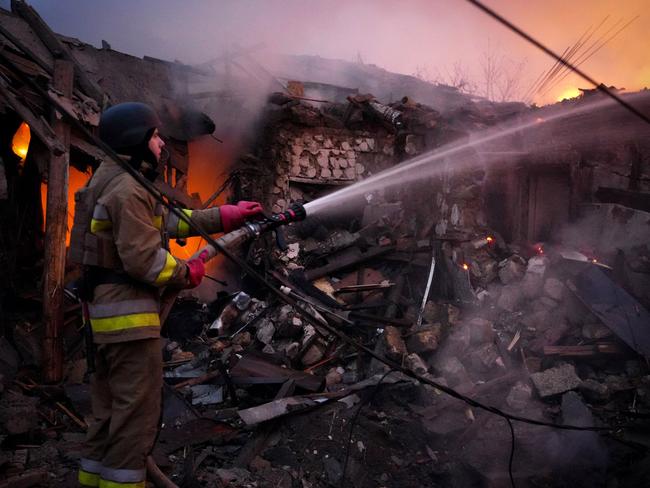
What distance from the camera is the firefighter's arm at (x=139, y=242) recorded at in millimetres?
2672

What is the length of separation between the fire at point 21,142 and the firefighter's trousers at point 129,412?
15.7 feet

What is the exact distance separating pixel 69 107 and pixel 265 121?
4.47 metres

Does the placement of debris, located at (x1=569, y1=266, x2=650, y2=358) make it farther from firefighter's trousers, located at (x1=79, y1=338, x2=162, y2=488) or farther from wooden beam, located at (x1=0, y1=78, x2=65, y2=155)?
wooden beam, located at (x1=0, y1=78, x2=65, y2=155)

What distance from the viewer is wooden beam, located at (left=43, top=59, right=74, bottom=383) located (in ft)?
16.9

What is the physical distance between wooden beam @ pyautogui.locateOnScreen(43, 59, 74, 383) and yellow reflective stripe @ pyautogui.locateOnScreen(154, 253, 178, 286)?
3.05 meters

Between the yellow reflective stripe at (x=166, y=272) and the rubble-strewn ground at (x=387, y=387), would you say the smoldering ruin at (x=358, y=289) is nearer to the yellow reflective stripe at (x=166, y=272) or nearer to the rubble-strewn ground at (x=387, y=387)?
the rubble-strewn ground at (x=387, y=387)

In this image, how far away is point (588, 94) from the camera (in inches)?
328

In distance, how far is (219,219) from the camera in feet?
11.1

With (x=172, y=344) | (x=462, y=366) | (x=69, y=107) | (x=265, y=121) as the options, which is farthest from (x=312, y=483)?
(x=265, y=121)

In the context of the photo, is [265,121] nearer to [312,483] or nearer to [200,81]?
[200,81]

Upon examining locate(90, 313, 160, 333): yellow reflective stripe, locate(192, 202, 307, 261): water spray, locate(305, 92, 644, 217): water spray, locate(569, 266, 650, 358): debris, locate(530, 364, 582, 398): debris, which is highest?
locate(305, 92, 644, 217): water spray

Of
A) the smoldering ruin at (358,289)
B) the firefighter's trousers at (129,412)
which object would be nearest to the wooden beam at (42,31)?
the smoldering ruin at (358,289)

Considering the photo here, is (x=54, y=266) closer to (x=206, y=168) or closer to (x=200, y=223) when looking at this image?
(x=200, y=223)

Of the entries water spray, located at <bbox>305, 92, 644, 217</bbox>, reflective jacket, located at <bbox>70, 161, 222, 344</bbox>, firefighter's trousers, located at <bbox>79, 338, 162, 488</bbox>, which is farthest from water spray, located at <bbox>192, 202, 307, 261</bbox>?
water spray, located at <bbox>305, 92, 644, 217</bbox>
